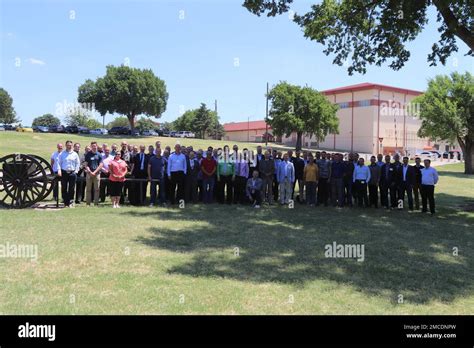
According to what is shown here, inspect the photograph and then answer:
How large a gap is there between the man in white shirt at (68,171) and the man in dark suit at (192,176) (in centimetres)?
349

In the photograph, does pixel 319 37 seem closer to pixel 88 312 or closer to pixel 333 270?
pixel 333 270

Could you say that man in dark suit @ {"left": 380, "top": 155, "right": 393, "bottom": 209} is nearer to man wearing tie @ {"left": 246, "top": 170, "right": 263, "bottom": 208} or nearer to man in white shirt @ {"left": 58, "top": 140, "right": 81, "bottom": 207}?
man wearing tie @ {"left": 246, "top": 170, "right": 263, "bottom": 208}

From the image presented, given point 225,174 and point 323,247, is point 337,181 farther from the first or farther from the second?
point 323,247

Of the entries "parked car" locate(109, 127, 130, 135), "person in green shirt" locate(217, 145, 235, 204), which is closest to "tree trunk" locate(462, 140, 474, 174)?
"person in green shirt" locate(217, 145, 235, 204)

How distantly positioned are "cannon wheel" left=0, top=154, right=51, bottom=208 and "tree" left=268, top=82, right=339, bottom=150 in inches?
1618

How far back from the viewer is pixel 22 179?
11.8 m

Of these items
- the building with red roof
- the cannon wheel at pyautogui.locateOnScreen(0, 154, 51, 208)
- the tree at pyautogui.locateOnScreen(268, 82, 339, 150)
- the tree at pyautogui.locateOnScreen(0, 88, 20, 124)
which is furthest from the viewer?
the tree at pyautogui.locateOnScreen(0, 88, 20, 124)

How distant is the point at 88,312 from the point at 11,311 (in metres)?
0.84

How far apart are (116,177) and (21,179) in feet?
8.51

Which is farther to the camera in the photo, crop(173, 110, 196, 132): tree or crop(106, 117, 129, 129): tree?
crop(106, 117, 129, 129): tree

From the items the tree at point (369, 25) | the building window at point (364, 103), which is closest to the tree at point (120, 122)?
the building window at point (364, 103)

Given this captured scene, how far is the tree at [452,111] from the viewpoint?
37969 mm

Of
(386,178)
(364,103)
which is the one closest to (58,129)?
(364,103)

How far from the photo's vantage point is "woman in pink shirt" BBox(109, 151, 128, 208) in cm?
1253
